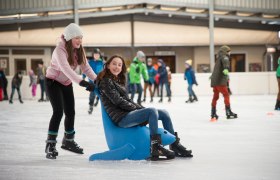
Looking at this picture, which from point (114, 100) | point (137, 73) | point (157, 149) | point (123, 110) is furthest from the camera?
point (137, 73)

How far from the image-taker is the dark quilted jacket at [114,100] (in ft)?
15.7

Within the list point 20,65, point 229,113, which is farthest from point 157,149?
point 20,65

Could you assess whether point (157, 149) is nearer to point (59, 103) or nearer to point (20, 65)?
point (59, 103)

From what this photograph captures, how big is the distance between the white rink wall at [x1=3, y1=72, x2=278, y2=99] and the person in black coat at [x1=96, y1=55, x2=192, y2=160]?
15347mm

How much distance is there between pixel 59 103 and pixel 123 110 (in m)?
0.67

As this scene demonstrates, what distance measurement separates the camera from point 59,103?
5.07 meters

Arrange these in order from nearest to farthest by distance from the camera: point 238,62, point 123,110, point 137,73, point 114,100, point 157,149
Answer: point 157,149, point 114,100, point 123,110, point 137,73, point 238,62

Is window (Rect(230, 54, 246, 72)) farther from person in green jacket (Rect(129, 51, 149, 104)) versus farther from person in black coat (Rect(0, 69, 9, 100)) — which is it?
person in black coat (Rect(0, 69, 9, 100))

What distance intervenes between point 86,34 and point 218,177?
1935 cm

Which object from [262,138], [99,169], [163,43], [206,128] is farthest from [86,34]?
[99,169]

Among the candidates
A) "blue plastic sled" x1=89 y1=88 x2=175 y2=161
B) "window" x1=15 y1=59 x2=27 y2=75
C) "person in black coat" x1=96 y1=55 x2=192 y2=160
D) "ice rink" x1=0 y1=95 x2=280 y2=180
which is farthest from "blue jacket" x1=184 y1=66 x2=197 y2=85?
"blue plastic sled" x1=89 y1=88 x2=175 y2=161

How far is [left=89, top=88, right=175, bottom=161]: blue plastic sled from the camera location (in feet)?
15.5

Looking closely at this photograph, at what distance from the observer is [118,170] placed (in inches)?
168

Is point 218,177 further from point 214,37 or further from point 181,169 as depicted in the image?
point 214,37
